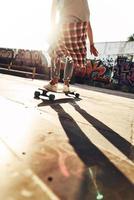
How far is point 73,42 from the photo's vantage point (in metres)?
2.94

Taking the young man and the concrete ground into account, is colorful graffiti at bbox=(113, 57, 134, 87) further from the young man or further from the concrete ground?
the concrete ground

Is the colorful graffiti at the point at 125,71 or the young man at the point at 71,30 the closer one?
the young man at the point at 71,30

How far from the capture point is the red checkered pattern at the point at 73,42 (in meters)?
2.94

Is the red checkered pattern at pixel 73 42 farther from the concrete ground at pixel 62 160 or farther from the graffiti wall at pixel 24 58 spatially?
the graffiti wall at pixel 24 58

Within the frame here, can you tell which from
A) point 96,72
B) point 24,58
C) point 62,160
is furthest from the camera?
point 24,58

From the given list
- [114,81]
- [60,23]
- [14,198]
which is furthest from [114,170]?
[114,81]

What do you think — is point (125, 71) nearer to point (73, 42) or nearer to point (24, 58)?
point (24, 58)

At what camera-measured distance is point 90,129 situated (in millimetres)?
1819

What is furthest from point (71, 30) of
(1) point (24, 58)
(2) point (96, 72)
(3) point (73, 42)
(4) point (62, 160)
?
(1) point (24, 58)

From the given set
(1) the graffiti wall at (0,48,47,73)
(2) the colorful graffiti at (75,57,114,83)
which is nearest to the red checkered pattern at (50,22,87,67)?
(2) the colorful graffiti at (75,57,114,83)

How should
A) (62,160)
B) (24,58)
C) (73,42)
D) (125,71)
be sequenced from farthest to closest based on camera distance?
(24,58) < (125,71) < (73,42) < (62,160)

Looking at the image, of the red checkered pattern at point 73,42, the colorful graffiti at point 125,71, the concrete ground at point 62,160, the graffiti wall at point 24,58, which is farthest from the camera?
the graffiti wall at point 24,58

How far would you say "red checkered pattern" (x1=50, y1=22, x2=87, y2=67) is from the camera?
2936 millimetres

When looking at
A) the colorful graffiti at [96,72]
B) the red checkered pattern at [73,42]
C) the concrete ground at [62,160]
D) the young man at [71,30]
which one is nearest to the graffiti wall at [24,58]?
the colorful graffiti at [96,72]
